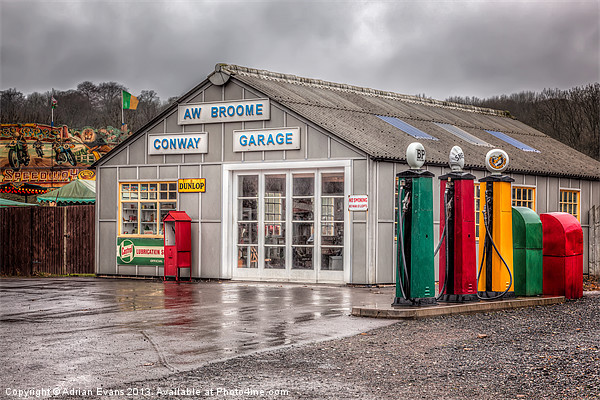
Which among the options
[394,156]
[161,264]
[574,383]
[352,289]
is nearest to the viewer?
[574,383]

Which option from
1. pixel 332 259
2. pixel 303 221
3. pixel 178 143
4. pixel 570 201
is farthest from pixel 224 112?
pixel 570 201

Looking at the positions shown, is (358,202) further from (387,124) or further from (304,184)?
(387,124)

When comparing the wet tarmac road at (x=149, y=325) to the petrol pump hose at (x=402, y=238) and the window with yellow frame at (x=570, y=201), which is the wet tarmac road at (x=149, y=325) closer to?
the petrol pump hose at (x=402, y=238)

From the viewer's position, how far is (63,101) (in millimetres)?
87875

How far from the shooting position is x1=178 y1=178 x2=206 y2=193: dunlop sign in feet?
70.5

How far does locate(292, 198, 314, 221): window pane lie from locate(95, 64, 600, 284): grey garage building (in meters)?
0.03

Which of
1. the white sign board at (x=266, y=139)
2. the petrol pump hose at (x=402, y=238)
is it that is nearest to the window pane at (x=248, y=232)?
the white sign board at (x=266, y=139)

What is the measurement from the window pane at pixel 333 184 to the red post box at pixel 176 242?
12.4 feet

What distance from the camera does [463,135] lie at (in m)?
25.5

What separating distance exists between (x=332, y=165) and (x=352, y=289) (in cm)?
313

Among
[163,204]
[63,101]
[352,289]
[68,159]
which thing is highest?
[63,101]

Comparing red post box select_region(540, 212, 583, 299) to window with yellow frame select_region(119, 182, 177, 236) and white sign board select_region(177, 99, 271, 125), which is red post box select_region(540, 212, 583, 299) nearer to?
white sign board select_region(177, 99, 271, 125)

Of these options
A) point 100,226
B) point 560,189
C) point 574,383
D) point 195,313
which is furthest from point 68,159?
point 574,383

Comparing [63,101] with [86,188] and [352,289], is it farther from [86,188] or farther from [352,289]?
[352,289]
